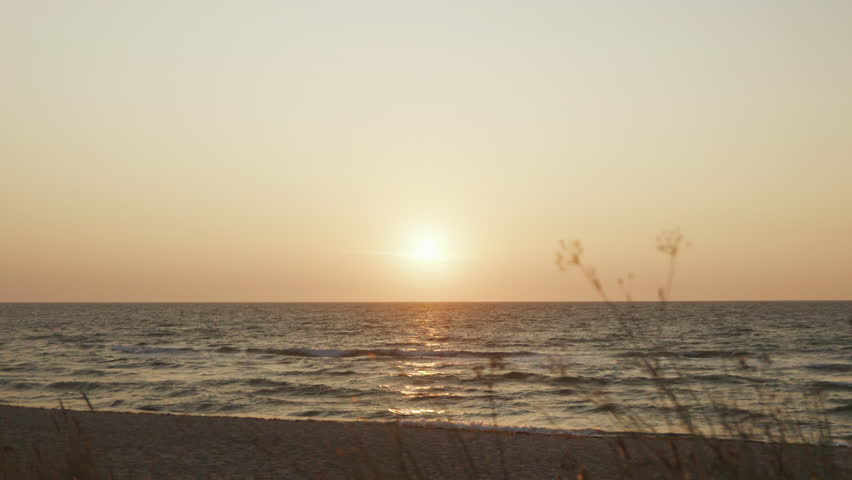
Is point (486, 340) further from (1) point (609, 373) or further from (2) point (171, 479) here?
(2) point (171, 479)

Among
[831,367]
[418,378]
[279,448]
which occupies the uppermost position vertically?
[279,448]

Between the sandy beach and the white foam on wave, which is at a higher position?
the sandy beach

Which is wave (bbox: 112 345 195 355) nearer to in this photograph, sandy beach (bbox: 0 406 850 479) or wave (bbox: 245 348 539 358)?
wave (bbox: 245 348 539 358)

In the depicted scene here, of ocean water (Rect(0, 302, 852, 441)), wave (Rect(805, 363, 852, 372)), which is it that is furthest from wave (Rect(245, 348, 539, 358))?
wave (Rect(805, 363, 852, 372))

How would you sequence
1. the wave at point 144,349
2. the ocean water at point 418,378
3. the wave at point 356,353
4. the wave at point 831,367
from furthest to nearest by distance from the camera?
the wave at point 144,349, the wave at point 356,353, the wave at point 831,367, the ocean water at point 418,378

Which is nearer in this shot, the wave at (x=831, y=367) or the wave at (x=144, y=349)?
the wave at (x=831, y=367)

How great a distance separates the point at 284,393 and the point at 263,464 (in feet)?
39.3

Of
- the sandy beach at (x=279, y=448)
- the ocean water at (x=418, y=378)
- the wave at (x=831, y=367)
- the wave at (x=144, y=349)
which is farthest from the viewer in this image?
the wave at (x=144, y=349)

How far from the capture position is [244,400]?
20516 millimetres

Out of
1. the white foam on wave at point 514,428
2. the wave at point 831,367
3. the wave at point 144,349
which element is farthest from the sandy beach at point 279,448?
the wave at point 144,349

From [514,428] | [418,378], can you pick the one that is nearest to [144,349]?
[418,378]

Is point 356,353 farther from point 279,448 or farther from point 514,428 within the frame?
point 279,448

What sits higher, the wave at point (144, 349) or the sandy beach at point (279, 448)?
the sandy beach at point (279, 448)

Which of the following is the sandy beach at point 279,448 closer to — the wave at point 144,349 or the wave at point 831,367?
the wave at point 831,367
